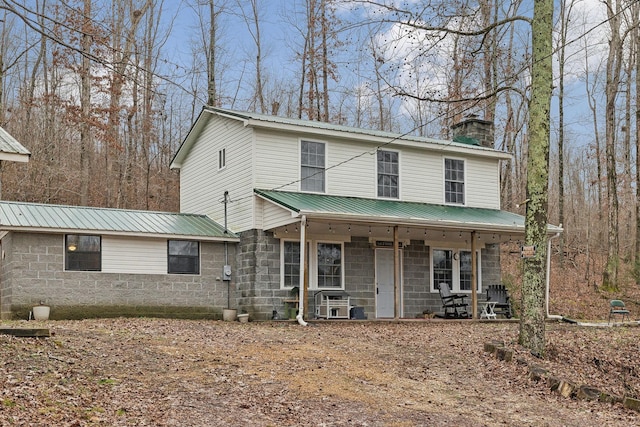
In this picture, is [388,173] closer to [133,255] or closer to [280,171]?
[280,171]

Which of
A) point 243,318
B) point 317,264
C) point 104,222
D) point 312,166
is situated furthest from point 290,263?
point 104,222

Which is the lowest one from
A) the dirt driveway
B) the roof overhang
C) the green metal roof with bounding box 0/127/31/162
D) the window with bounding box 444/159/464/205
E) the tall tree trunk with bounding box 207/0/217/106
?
the dirt driveway

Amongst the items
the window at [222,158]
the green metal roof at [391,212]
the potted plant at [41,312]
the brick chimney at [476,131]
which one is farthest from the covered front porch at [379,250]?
the potted plant at [41,312]

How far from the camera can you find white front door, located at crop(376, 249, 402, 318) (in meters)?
18.5

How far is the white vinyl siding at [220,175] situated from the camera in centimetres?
1727

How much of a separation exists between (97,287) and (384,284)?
25.2ft

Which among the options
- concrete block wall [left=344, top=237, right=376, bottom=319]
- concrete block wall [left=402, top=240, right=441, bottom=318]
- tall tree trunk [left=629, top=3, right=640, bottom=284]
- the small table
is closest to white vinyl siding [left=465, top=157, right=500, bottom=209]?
concrete block wall [left=402, top=240, right=441, bottom=318]

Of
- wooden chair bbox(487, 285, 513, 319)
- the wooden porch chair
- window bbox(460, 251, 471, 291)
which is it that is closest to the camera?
the wooden porch chair

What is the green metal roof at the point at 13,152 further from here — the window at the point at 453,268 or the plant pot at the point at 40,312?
the window at the point at 453,268

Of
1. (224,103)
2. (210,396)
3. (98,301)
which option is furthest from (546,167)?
(224,103)

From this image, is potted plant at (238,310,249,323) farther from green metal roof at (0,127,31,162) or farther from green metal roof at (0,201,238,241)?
green metal roof at (0,127,31,162)

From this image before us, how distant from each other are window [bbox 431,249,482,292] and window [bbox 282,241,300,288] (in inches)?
175

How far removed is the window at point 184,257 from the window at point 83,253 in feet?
5.92

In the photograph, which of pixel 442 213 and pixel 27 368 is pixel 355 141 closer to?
pixel 442 213
